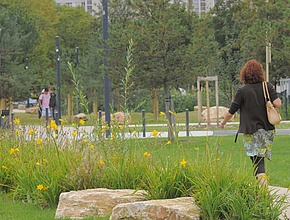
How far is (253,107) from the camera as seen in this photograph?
8594mm

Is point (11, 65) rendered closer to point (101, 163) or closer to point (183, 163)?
point (101, 163)

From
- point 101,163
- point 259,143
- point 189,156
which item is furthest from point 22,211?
point 259,143

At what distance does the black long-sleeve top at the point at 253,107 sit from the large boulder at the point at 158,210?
1.66 meters

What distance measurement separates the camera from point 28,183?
30.1 feet

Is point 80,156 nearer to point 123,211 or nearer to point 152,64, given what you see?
point 123,211

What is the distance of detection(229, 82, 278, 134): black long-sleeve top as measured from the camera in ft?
28.1

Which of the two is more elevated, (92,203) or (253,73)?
(253,73)

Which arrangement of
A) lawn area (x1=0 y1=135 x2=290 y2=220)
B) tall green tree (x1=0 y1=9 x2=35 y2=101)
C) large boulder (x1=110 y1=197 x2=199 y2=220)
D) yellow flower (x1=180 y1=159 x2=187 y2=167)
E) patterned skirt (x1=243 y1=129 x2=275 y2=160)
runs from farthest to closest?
tall green tree (x1=0 y1=9 x2=35 y2=101), patterned skirt (x1=243 y1=129 x2=275 y2=160), lawn area (x1=0 y1=135 x2=290 y2=220), yellow flower (x1=180 y1=159 x2=187 y2=167), large boulder (x1=110 y1=197 x2=199 y2=220)

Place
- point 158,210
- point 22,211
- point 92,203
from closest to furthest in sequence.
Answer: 1. point 158,210
2. point 92,203
3. point 22,211

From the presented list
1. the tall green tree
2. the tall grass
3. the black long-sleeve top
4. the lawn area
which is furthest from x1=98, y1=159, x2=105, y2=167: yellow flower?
the tall green tree

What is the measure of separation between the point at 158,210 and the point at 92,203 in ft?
3.55

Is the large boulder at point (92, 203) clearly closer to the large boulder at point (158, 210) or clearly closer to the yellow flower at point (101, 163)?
the large boulder at point (158, 210)

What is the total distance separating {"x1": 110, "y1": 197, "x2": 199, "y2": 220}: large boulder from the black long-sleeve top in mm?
1656

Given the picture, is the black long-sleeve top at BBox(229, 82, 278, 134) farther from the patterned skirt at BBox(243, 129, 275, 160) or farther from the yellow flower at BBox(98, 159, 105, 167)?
the yellow flower at BBox(98, 159, 105, 167)
